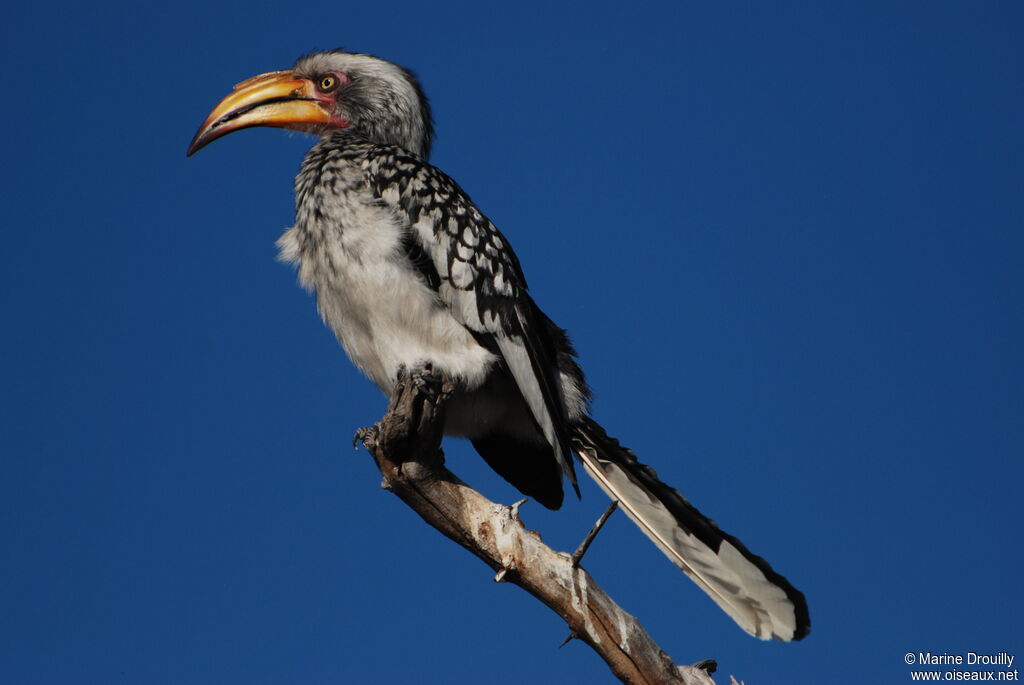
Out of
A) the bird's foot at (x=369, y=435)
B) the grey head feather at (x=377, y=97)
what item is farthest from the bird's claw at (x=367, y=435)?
the grey head feather at (x=377, y=97)

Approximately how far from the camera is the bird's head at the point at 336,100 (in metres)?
4.41

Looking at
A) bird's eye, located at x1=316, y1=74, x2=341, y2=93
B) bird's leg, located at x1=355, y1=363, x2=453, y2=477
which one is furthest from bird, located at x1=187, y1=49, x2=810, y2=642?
bird's eye, located at x1=316, y1=74, x2=341, y2=93

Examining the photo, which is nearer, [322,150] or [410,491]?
[410,491]

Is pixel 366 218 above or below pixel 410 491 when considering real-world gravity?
above

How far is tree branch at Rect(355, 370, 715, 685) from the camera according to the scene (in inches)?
127

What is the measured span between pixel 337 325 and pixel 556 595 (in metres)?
1.36

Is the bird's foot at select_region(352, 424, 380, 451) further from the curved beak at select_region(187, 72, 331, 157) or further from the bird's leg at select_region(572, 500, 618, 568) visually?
the curved beak at select_region(187, 72, 331, 157)

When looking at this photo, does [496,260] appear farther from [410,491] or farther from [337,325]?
[410,491]

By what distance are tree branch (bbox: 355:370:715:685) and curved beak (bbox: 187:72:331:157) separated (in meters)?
1.68

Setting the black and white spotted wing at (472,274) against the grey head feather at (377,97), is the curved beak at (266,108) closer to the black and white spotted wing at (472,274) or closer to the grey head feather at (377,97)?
the grey head feather at (377,97)

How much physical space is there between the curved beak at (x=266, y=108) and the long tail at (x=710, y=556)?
7.25ft

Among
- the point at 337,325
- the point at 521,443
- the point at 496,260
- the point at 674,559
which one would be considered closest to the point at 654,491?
the point at 674,559

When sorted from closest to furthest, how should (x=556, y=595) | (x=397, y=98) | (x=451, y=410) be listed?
(x=556, y=595)
(x=451, y=410)
(x=397, y=98)

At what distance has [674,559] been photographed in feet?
11.1
